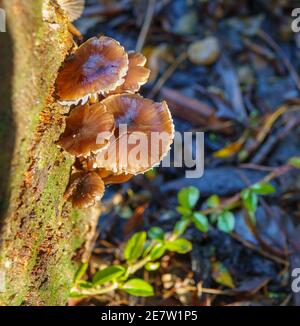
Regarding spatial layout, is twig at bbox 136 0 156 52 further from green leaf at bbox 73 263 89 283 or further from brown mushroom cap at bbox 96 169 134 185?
green leaf at bbox 73 263 89 283

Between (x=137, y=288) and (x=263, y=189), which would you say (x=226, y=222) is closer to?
(x=263, y=189)

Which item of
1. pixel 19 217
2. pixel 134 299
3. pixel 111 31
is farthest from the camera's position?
pixel 111 31

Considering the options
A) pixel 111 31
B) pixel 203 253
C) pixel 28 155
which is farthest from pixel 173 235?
pixel 111 31

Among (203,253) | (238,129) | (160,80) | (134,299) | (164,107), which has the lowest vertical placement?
(134,299)

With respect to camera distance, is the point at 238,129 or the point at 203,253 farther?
the point at 238,129

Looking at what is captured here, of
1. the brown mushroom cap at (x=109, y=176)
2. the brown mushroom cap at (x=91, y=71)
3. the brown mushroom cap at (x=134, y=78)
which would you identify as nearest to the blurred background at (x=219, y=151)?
the brown mushroom cap at (x=109, y=176)

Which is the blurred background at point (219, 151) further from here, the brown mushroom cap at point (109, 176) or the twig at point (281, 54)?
the brown mushroom cap at point (109, 176)

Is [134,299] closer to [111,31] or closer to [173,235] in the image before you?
[173,235]
